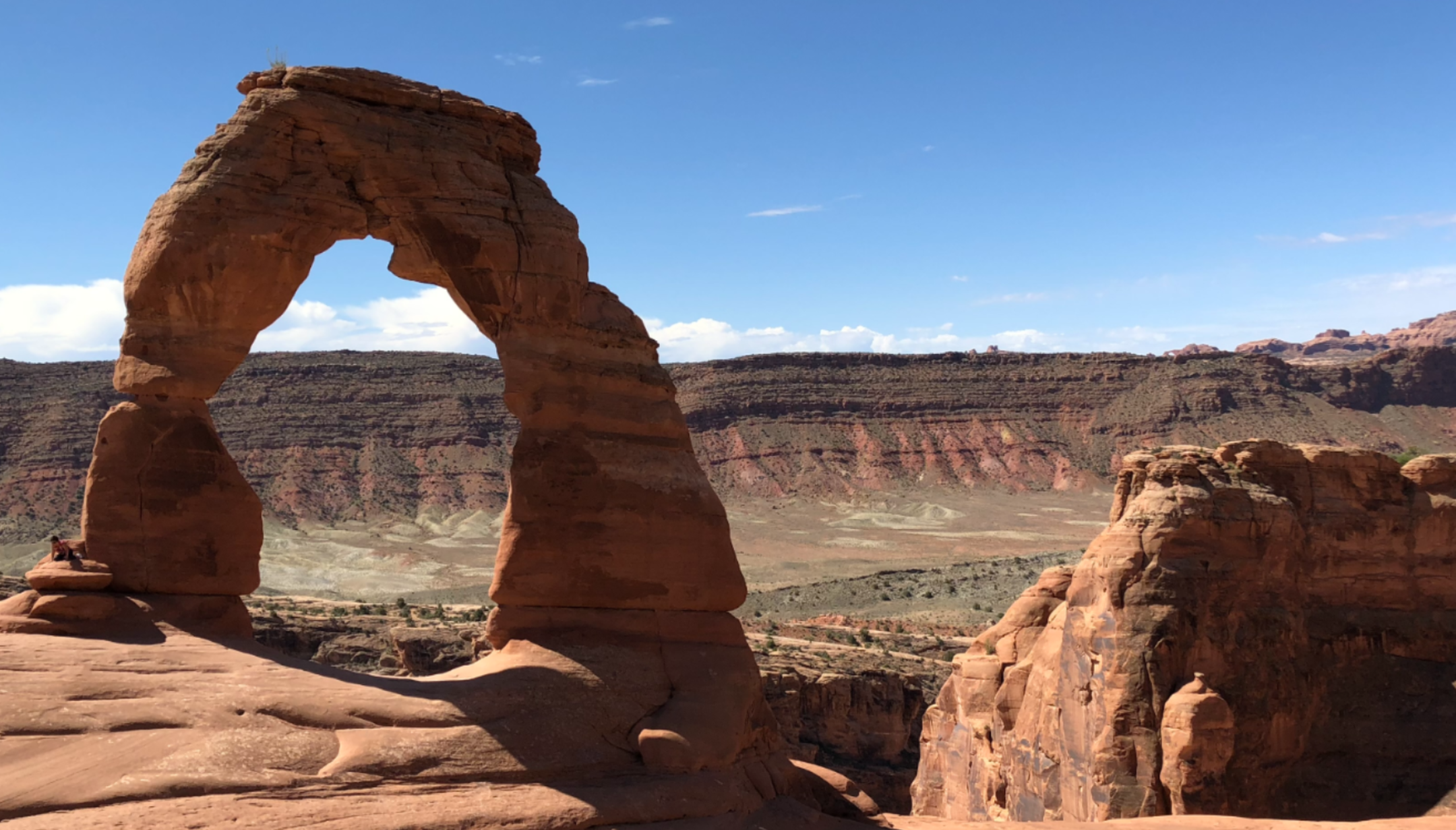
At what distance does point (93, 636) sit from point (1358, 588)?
61.3 feet

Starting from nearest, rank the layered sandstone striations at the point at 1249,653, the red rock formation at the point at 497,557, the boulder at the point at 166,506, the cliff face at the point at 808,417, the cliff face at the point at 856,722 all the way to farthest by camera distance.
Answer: the red rock formation at the point at 497,557, the boulder at the point at 166,506, the layered sandstone striations at the point at 1249,653, the cliff face at the point at 856,722, the cliff face at the point at 808,417

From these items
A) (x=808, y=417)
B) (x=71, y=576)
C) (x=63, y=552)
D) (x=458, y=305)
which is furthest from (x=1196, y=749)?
(x=808, y=417)

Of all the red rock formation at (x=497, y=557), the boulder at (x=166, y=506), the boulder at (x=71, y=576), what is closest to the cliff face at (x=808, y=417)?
the red rock formation at (x=497, y=557)

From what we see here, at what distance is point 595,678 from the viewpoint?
50.6ft

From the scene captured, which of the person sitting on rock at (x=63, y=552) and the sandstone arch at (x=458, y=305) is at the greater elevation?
the sandstone arch at (x=458, y=305)

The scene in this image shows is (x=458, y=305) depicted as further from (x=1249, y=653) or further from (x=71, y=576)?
(x=1249, y=653)

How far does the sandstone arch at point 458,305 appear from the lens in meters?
14.6

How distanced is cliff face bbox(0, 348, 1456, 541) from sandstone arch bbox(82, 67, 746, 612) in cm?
8646

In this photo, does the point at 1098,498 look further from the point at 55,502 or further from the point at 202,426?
the point at 202,426

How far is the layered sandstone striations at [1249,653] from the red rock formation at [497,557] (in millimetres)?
4664

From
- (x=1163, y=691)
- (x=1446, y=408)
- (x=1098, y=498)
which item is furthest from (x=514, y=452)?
(x=1446, y=408)

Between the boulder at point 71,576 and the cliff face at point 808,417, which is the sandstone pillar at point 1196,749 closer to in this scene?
the boulder at point 71,576

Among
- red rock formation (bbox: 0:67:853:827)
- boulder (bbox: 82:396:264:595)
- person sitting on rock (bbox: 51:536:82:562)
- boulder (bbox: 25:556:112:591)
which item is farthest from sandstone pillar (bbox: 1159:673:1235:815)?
person sitting on rock (bbox: 51:536:82:562)

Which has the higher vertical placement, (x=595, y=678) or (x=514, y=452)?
(x=514, y=452)
